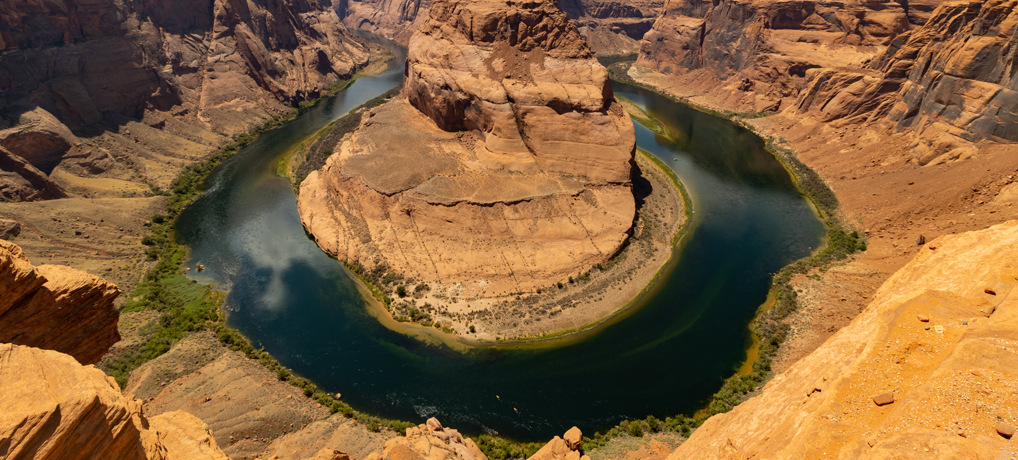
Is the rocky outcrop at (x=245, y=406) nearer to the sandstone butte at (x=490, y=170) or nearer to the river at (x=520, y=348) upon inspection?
the river at (x=520, y=348)

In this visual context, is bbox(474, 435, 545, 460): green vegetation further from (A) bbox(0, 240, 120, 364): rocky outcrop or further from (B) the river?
(A) bbox(0, 240, 120, 364): rocky outcrop

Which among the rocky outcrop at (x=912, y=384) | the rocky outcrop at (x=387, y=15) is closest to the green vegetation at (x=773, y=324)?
the rocky outcrop at (x=912, y=384)

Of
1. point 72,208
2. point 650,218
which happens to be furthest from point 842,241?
point 72,208

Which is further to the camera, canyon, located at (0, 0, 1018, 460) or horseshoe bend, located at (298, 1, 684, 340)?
horseshoe bend, located at (298, 1, 684, 340)

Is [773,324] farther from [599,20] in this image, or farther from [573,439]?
[599,20]

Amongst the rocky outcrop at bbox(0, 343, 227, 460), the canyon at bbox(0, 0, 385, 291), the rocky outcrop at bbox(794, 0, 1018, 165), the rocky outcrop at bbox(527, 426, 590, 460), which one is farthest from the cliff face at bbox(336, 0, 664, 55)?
the rocky outcrop at bbox(0, 343, 227, 460)

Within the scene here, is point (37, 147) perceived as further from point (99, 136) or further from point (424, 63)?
point (424, 63)
